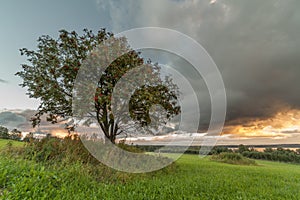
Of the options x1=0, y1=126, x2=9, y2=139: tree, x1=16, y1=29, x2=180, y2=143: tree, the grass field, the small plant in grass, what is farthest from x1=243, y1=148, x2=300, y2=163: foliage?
x1=0, y1=126, x2=9, y2=139: tree

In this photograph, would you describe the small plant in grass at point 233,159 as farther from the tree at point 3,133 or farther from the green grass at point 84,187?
the tree at point 3,133

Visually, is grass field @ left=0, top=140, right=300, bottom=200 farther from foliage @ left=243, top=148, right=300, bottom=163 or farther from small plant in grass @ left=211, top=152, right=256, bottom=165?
foliage @ left=243, top=148, right=300, bottom=163

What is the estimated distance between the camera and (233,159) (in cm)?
1816

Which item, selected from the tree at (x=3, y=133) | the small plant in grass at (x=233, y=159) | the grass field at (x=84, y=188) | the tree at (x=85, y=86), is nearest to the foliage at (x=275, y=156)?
the small plant in grass at (x=233, y=159)

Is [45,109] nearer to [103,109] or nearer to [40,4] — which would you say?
[103,109]

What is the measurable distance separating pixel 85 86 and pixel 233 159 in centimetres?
1655

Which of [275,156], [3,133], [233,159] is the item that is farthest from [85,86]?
[275,156]

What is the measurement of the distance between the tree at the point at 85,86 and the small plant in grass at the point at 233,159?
40.2ft

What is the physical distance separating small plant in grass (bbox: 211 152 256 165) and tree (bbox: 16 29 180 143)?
12.2 meters

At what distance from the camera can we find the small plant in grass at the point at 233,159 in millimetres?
17625

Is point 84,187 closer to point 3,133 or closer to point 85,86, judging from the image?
point 85,86

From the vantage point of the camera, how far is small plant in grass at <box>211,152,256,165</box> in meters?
17.6

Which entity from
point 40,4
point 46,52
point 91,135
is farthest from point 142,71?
point 40,4

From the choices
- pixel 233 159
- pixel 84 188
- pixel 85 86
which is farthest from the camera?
pixel 233 159
